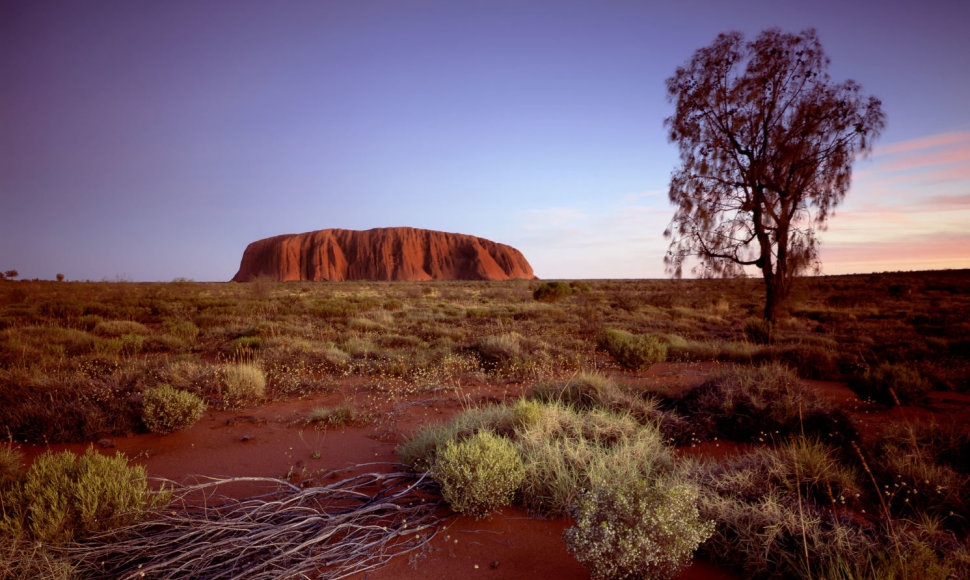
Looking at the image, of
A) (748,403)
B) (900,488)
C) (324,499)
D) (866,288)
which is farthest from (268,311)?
(866,288)

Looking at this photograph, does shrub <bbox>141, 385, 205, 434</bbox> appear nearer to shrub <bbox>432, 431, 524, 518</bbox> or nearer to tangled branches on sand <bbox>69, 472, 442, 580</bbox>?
tangled branches on sand <bbox>69, 472, 442, 580</bbox>

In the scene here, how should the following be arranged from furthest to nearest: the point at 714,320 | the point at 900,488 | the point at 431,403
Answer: the point at 714,320
the point at 431,403
the point at 900,488

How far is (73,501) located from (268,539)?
1431 millimetres

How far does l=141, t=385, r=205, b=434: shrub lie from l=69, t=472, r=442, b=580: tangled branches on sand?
2.05 m

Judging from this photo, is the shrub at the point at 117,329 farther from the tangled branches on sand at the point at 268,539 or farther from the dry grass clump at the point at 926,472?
the dry grass clump at the point at 926,472

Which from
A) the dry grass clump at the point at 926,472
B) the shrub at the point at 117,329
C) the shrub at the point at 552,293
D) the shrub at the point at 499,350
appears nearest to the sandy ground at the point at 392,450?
the dry grass clump at the point at 926,472

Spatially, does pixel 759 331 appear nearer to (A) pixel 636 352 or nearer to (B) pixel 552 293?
(A) pixel 636 352

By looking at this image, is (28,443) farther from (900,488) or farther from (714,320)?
(714,320)

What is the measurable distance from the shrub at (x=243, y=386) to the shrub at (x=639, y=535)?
19.1 ft

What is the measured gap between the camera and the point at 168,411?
16.6 ft

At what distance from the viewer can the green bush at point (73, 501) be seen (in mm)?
2615

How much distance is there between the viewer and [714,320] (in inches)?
643

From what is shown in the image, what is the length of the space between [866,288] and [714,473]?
34653mm

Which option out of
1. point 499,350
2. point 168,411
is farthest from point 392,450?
point 499,350
